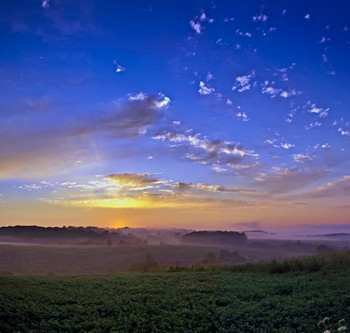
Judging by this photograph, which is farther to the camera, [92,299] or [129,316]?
[92,299]

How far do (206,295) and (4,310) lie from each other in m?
10.4

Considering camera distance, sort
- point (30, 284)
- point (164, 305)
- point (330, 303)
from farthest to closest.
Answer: point (30, 284) → point (164, 305) → point (330, 303)

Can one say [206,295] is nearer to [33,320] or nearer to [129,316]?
[129,316]

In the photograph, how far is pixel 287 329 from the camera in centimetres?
1223

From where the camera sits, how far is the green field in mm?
13266

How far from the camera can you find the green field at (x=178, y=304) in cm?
1327

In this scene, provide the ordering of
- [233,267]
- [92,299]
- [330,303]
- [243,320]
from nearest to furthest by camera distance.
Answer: [243,320], [330,303], [92,299], [233,267]

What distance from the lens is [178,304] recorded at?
642 inches

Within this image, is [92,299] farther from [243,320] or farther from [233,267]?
[233,267]

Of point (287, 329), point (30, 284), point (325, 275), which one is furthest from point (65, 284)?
point (325, 275)

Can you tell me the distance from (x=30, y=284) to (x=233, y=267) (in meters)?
17.9

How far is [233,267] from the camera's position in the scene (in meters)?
31.1

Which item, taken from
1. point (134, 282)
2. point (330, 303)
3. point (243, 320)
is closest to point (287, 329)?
point (243, 320)

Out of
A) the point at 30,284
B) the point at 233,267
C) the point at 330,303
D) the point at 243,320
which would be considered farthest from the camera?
the point at 233,267
